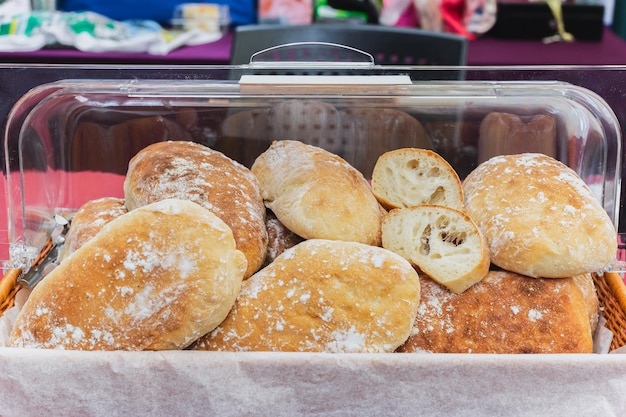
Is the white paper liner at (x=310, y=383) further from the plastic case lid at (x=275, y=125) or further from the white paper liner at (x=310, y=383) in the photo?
the plastic case lid at (x=275, y=125)

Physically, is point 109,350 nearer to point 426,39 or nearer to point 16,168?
point 16,168

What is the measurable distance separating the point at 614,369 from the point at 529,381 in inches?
3.7

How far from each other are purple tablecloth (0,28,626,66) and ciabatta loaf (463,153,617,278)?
175 centimetres

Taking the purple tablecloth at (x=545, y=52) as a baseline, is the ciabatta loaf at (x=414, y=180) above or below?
above

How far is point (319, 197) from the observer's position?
0.92 m

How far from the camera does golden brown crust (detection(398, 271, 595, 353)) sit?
0.83m

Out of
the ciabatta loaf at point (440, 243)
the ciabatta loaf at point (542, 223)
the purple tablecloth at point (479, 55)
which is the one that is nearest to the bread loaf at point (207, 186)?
the ciabatta loaf at point (440, 243)

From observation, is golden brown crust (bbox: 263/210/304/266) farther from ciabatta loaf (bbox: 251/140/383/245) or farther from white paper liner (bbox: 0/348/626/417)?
white paper liner (bbox: 0/348/626/417)

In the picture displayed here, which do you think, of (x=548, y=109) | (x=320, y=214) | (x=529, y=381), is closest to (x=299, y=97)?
(x=320, y=214)

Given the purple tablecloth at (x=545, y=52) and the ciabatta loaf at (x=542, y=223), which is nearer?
the ciabatta loaf at (x=542, y=223)

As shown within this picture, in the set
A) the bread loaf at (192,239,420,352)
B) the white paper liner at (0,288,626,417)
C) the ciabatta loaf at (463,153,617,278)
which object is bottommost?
the white paper liner at (0,288,626,417)

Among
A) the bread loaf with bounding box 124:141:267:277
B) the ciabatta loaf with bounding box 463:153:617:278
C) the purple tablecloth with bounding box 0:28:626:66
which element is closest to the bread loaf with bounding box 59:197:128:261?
the bread loaf with bounding box 124:141:267:277

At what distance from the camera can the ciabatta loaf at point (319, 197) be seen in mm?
910

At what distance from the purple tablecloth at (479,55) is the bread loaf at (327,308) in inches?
74.9
